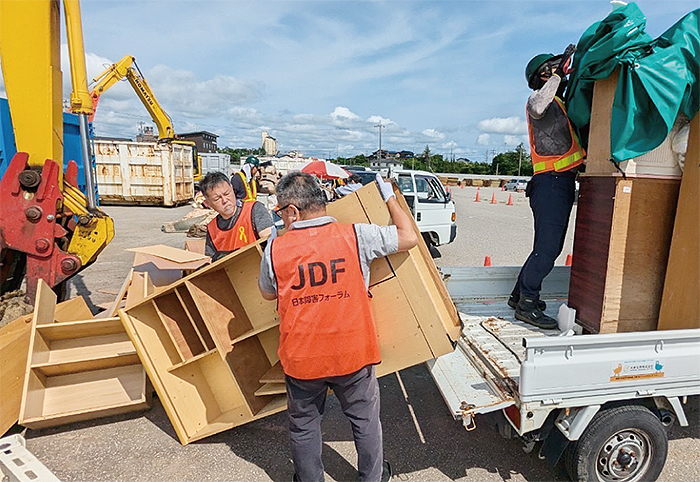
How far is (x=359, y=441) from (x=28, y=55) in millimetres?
4303

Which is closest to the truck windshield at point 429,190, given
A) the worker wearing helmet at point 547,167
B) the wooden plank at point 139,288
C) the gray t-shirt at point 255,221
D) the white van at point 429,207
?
the white van at point 429,207

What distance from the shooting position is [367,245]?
2.29 meters

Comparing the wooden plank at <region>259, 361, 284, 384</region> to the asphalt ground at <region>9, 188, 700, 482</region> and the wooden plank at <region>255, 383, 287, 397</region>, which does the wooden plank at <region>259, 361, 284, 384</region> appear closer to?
the wooden plank at <region>255, 383, 287, 397</region>

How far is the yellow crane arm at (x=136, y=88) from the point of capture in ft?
46.7

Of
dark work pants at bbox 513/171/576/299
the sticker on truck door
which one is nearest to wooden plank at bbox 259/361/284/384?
the sticker on truck door

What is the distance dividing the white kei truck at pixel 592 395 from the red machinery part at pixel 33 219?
12.1ft

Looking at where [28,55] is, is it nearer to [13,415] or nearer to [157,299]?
[157,299]

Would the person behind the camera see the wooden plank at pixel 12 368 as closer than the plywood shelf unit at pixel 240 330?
No

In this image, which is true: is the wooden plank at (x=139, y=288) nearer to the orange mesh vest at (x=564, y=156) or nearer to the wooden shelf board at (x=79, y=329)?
the wooden shelf board at (x=79, y=329)

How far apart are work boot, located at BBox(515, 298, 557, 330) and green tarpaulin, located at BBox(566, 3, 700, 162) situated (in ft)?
4.43

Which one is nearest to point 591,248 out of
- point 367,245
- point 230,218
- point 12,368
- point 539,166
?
point 539,166

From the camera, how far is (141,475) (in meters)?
2.69

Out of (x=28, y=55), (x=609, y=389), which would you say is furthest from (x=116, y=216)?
(x=609, y=389)

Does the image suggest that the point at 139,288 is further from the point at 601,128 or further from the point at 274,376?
the point at 601,128
